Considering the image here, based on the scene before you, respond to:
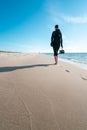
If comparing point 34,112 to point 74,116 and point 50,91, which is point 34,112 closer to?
point 74,116

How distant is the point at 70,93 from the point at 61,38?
6347mm

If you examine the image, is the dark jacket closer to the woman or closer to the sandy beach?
the woman

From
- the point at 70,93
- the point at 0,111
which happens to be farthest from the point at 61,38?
the point at 0,111

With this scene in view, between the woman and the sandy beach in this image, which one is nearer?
the sandy beach

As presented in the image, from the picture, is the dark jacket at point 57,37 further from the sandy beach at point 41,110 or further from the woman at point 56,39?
the sandy beach at point 41,110

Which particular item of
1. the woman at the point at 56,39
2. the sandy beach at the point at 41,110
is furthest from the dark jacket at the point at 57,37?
the sandy beach at the point at 41,110

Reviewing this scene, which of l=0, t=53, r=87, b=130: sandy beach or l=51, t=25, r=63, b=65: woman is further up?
l=51, t=25, r=63, b=65: woman

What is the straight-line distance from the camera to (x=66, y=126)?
6.01 feet

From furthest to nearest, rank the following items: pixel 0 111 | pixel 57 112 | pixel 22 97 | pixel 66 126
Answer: pixel 22 97 → pixel 57 112 → pixel 0 111 → pixel 66 126

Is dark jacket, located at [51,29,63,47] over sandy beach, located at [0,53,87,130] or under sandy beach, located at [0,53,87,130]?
over

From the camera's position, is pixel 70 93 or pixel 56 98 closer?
pixel 56 98

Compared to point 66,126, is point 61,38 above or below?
above

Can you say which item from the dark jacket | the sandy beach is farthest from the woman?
the sandy beach

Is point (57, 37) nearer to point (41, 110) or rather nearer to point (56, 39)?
point (56, 39)
